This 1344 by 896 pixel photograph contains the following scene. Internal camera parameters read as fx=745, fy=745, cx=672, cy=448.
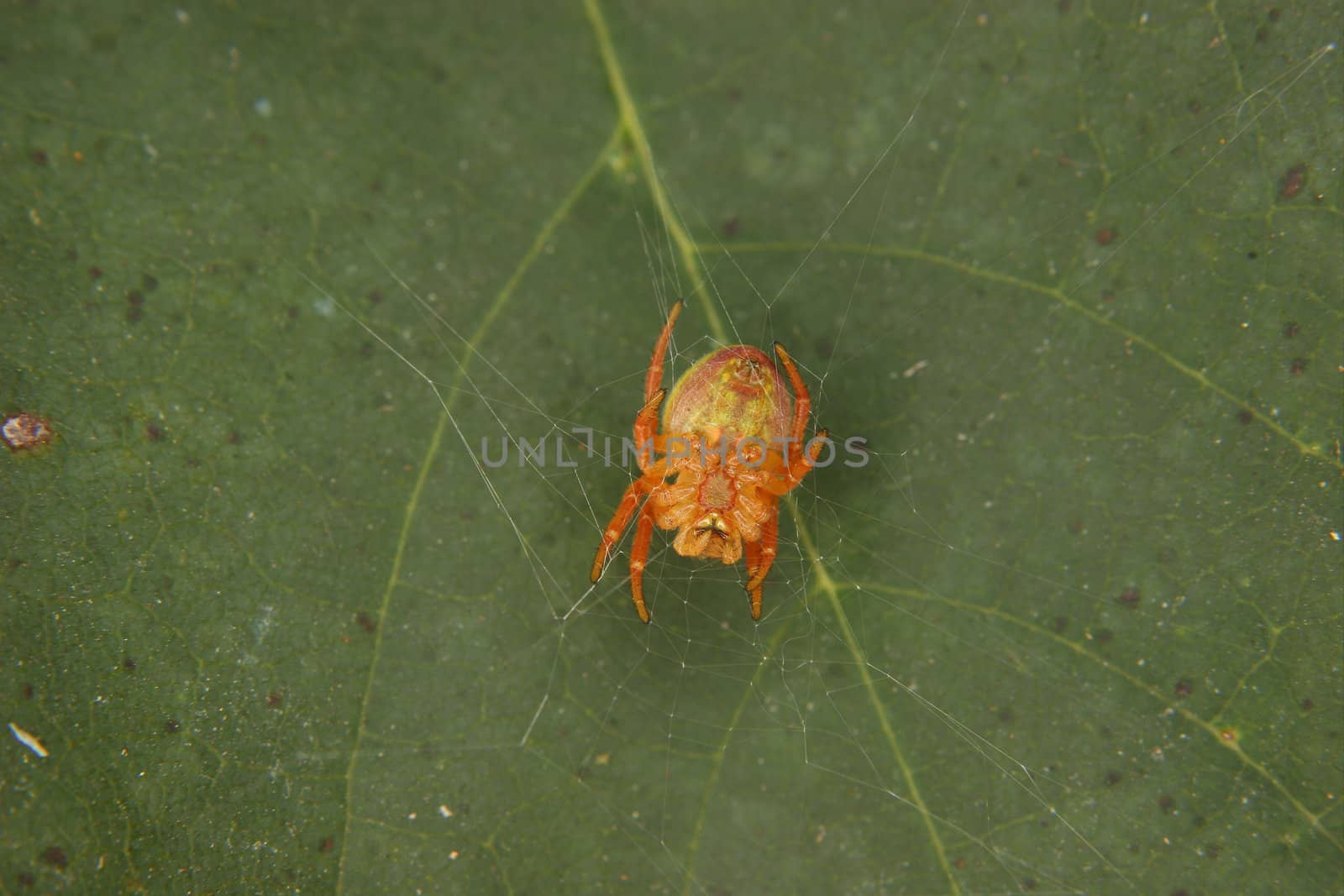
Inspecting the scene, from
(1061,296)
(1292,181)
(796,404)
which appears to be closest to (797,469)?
(796,404)

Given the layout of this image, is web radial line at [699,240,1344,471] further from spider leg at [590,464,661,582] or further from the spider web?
spider leg at [590,464,661,582]

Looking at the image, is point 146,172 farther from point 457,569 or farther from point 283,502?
point 457,569

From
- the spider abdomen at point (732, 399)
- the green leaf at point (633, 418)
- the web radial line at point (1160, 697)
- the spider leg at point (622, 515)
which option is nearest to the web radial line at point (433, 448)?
the green leaf at point (633, 418)

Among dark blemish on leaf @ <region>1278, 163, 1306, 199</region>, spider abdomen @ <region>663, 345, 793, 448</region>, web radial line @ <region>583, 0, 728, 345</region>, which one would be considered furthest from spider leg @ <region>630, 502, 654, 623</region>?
dark blemish on leaf @ <region>1278, 163, 1306, 199</region>

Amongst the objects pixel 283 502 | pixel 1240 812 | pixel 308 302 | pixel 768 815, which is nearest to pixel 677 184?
pixel 308 302

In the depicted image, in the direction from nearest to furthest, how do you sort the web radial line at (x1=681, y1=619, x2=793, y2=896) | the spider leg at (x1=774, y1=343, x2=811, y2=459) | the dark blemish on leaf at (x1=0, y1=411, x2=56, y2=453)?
the dark blemish on leaf at (x1=0, y1=411, x2=56, y2=453)
the web radial line at (x1=681, y1=619, x2=793, y2=896)
the spider leg at (x1=774, y1=343, x2=811, y2=459)

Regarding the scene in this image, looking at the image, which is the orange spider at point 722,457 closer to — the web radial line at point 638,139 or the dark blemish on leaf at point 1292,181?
the web radial line at point 638,139

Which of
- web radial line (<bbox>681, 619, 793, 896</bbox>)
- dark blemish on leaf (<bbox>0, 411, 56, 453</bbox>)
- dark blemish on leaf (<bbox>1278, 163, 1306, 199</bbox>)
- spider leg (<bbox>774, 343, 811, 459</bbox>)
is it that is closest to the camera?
dark blemish on leaf (<bbox>0, 411, 56, 453</bbox>)
